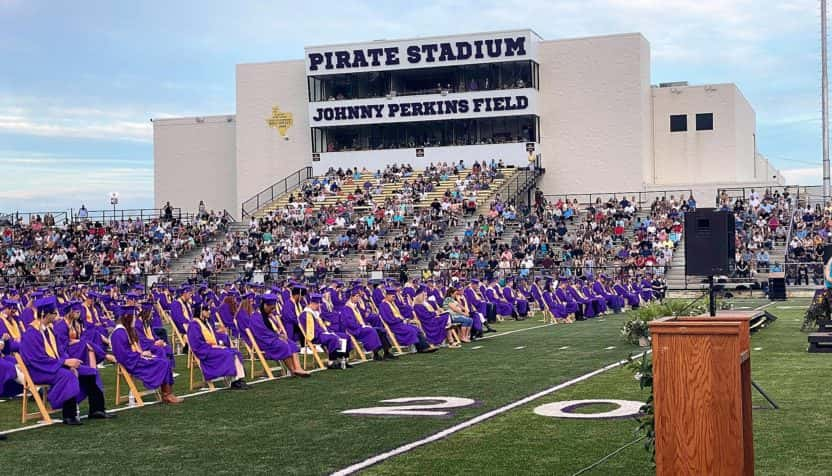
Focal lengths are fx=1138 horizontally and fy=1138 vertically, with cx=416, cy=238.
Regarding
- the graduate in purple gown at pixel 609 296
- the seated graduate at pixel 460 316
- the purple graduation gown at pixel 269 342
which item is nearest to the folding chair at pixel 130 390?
the purple graduation gown at pixel 269 342

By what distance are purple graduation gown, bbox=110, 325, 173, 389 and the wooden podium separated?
8525mm

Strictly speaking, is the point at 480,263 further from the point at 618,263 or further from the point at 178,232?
the point at 178,232

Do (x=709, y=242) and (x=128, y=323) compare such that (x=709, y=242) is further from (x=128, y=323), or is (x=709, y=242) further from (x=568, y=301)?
(x=568, y=301)

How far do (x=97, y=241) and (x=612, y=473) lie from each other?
44416mm

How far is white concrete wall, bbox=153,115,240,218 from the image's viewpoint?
205 ft

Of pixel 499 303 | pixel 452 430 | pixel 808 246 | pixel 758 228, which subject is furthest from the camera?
pixel 758 228

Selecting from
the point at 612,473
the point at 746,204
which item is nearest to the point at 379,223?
the point at 746,204

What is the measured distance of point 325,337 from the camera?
18297 millimetres

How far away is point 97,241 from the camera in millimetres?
50469

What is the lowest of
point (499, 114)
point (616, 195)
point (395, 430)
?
point (395, 430)

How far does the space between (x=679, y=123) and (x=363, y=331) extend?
39.4 m

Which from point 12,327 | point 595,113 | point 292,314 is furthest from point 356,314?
point 595,113

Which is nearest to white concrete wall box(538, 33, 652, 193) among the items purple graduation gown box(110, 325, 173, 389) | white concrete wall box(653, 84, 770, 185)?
white concrete wall box(653, 84, 770, 185)

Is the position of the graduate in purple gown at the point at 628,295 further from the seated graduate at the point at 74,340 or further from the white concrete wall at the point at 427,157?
the seated graduate at the point at 74,340
